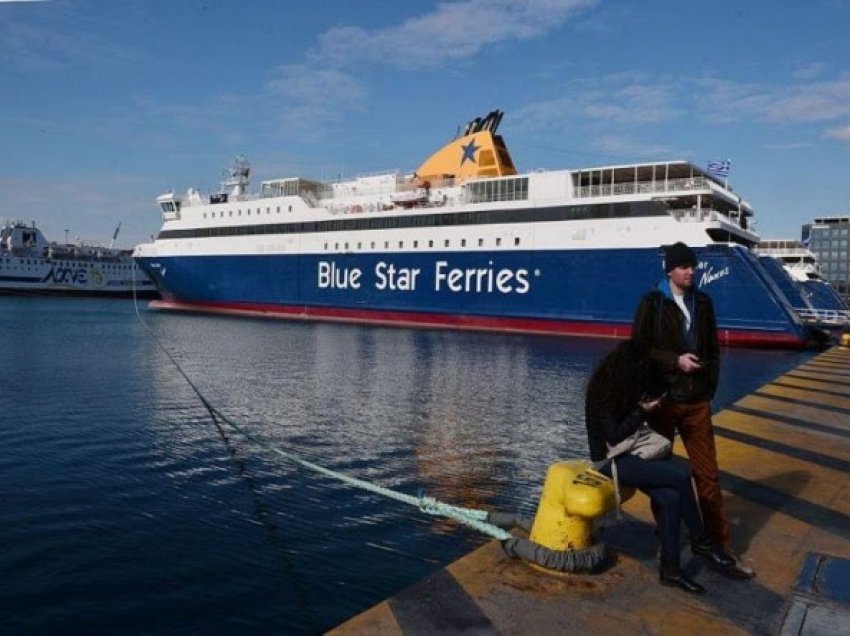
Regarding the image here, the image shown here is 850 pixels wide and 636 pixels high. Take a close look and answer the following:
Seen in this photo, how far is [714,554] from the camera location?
14.2ft

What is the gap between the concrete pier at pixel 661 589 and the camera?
11.7ft

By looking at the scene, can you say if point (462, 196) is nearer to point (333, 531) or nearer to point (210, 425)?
point (210, 425)

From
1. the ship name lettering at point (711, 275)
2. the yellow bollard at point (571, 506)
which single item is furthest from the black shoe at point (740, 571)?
the ship name lettering at point (711, 275)

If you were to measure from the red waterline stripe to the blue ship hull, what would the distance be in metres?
0.06

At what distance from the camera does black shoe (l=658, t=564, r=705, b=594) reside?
3.99 metres

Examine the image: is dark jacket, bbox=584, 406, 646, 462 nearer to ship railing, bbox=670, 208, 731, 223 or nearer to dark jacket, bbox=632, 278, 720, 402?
dark jacket, bbox=632, 278, 720, 402

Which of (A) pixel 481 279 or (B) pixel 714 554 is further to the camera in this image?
(A) pixel 481 279

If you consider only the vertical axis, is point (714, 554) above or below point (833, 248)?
below

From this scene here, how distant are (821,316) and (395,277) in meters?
24.8

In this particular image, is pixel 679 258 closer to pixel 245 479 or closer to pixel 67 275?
pixel 245 479

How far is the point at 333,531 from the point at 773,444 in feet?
17.3

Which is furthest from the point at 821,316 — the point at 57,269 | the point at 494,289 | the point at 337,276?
the point at 57,269

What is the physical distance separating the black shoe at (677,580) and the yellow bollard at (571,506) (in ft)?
1.50

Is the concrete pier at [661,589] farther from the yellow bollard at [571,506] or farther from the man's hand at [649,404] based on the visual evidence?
the man's hand at [649,404]
